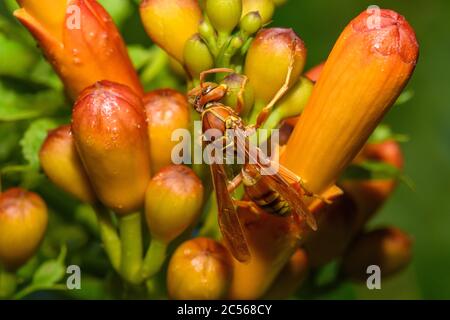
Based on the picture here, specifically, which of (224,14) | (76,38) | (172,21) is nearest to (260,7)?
(224,14)

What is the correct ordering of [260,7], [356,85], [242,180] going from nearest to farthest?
[356,85], [260,7], [242,180]

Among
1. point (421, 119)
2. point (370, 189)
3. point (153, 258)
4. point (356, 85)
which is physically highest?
point (356, 85)

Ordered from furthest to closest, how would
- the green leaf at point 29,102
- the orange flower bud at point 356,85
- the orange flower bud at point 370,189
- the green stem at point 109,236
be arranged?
the orange flower bud at point 370,189
the green leaf at point 29,102
the green stem at point 109,236
the orange flower bud at point 356,85

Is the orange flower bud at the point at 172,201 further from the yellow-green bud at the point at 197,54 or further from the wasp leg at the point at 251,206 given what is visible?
the yellow-green bud at the point at 197,54

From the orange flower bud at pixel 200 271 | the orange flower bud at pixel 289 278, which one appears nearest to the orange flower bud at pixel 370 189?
the orange flower bud at pixel 289 278

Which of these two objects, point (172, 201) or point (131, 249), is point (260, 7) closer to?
point (172, 201)

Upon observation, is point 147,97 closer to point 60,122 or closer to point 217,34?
point 217,34

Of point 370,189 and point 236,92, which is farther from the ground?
point 236,92
